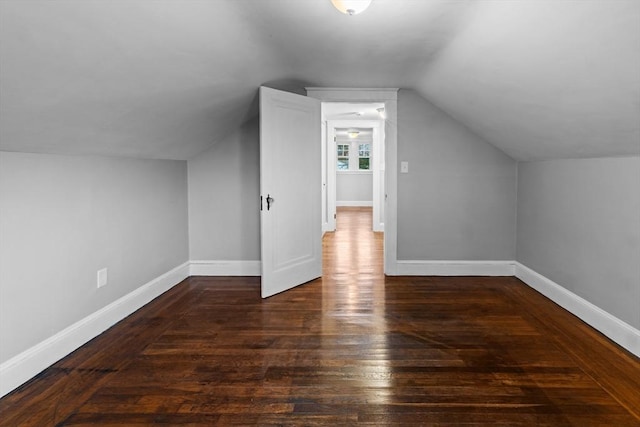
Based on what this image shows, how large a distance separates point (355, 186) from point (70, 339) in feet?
36.5

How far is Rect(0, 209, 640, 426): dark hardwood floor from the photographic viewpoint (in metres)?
1.93

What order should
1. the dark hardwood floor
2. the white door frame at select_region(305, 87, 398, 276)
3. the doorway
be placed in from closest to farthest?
the dark hardwood floor → the white door frame at select_region(305, 87, 398, 276) → the doorway

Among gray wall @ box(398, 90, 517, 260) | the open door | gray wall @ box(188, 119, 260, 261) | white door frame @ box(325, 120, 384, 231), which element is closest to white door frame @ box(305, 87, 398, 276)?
gray wall @ box(398, 90, 517, 260)

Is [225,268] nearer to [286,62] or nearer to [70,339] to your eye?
[70,339]

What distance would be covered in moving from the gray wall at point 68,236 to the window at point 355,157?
9.92 meters

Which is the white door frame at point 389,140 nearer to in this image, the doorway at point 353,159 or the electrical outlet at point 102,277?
the doorway at point 353,159

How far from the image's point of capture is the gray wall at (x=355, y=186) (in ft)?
43.5

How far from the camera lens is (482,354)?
2.53 m

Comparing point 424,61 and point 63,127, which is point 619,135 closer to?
point 424,61

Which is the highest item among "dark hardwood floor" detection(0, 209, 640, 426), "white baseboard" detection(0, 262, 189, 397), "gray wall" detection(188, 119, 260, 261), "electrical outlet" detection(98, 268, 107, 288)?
"gray wall" detection(188, 119, 260, 261)

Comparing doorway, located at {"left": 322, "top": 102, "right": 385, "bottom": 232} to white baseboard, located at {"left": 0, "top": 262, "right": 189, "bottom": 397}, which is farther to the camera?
doorway, located at {"left": 322, "top": 102, "right": 385, "bottom": 232}

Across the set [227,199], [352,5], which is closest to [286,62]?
[352,5]

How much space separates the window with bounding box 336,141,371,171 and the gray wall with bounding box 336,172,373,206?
228mm

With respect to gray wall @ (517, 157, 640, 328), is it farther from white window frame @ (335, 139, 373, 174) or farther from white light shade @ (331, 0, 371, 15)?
white window frame @ (335, 139, 373, 174)
